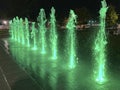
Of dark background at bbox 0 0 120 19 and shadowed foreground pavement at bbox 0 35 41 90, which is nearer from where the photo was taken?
shadowed foreground pavement at bbox 0 35 41 90

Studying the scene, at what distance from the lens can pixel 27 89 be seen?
6.84 m

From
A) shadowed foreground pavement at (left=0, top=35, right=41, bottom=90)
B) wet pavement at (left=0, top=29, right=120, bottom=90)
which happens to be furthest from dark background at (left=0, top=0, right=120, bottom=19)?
shadowed foreground pavement at (left=0, top=35, right=41, bottom=90)

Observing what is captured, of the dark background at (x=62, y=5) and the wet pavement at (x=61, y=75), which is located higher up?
the dark background at (x=62, y=5)

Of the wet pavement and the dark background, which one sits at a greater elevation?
the dark background

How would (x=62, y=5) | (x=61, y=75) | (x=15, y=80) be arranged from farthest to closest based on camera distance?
(x=62, y=5) → (x=61, y=75) → (x=15, y=80)

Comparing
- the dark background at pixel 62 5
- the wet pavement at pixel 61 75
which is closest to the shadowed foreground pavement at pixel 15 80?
the wet pavement at pixel 61 75

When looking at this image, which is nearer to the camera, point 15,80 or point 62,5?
point 15,80

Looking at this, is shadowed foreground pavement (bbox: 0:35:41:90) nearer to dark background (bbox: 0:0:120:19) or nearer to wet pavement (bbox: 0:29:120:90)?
wet pavement (bbox: 0:29:120:90)

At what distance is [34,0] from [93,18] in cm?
1063

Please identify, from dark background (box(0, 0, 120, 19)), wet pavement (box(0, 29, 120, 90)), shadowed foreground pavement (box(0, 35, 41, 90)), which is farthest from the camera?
dark background (box(0, 0, 120, 19))

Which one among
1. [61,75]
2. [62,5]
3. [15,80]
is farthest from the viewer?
[62,5]

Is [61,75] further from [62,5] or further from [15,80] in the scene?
[62,5]

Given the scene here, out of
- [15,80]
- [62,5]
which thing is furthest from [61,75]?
[62,5]

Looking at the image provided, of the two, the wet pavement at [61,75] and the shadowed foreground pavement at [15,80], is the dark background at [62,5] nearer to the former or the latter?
the wet pavement at [61,75]
